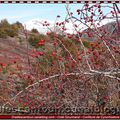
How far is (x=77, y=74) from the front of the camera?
6230 mm

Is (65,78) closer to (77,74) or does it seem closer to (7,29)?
(77,74)

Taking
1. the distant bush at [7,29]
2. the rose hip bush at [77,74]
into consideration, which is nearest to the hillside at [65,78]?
the rose hip bush at [77,74]

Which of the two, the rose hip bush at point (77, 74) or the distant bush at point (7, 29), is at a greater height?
the distant bush at point (7, 29)

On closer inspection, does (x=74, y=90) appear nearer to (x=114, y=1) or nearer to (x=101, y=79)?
(x=101, y=79)

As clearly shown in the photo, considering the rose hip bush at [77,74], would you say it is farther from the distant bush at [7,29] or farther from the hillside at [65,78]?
the distant bush at [7,29]

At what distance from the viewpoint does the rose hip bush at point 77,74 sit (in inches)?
250

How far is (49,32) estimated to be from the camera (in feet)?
25.2

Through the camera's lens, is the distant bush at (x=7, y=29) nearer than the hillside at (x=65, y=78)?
No

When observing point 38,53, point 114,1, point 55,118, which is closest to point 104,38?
point 114,1

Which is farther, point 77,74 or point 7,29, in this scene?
point 7,29

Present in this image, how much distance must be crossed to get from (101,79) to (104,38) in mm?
692

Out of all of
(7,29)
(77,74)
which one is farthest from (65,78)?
(7,29)

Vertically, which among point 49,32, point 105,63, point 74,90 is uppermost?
point 49,32

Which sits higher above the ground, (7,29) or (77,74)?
(7,29)
